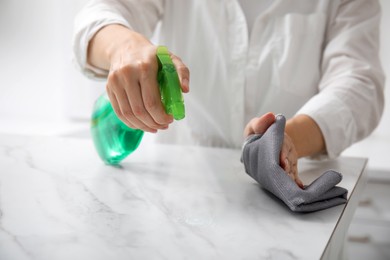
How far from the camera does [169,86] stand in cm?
56

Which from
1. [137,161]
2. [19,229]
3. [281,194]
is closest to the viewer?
[19,229]

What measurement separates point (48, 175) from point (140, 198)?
173mm

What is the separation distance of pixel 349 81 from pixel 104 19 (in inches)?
18.5

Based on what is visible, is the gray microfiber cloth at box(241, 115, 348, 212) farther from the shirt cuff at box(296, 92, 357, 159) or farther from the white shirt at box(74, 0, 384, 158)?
the white shirt at box(74, 0, 384, 158)

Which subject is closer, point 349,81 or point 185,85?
point 185,85

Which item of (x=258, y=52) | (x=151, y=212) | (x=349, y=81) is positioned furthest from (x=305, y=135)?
(x=151, y=212)

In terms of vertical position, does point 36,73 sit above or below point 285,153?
below

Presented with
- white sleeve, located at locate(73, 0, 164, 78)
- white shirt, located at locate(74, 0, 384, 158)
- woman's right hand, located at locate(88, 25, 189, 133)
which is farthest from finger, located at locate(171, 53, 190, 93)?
white shirt, located at locate(74, 0, 384, 158)

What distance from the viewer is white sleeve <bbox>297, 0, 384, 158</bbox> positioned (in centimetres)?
88

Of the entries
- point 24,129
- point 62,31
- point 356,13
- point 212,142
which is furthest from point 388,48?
point 24,129

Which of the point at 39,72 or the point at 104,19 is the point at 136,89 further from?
the point at 39,72

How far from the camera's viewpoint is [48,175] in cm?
70

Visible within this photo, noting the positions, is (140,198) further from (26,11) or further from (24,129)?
(26,11)

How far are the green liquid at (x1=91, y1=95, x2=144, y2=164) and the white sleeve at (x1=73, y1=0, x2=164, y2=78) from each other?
131 mm
